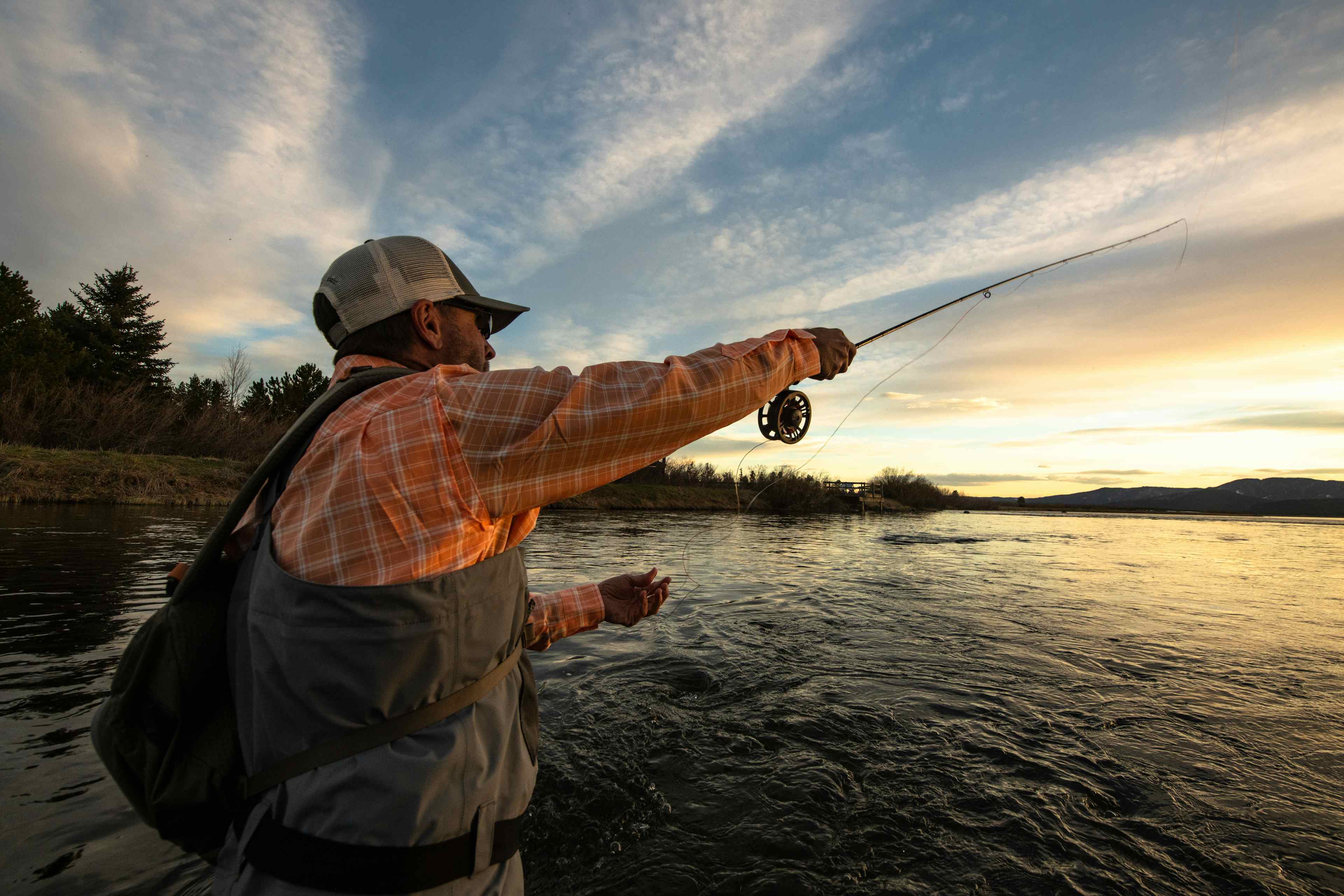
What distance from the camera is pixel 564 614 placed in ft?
8.38

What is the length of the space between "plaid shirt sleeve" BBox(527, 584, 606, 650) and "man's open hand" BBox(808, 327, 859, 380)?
4.00 feet

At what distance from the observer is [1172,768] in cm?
426

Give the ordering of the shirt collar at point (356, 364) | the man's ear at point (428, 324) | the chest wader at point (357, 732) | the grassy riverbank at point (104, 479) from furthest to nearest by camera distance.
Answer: the grassy riverbank at point (104, 479) → the man's ear at point (428, 324) → the shirt collar at point (356, 364) → the chest wader at point (357, 732)

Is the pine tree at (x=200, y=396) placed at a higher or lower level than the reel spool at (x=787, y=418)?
higher

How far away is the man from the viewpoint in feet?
4.35

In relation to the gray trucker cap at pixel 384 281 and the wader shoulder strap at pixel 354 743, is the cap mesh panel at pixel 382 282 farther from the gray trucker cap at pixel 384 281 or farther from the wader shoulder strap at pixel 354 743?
the wader shoulder strap at pixel 354 743

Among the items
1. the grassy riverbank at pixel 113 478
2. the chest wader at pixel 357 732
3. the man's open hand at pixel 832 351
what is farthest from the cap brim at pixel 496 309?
the grassy riverbank at pixel 113 478

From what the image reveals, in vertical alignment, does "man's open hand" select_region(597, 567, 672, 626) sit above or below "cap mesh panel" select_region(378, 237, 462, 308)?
below

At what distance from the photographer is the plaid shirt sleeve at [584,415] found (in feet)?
4.58

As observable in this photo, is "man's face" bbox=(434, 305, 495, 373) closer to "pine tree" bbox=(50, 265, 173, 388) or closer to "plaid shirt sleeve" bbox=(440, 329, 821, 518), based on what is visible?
"plaid shirt sleeve" bbox=(440, 329, 821, 518)

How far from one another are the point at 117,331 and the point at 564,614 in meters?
61.7

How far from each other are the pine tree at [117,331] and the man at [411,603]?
58.4m

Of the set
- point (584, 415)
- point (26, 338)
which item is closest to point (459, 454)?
point (584, 415)

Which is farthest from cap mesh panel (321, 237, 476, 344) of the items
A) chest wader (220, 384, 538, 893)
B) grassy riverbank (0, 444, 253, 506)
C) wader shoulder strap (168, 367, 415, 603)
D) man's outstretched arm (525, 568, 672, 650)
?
grassy riverbank (0, 444, 253, 506)
